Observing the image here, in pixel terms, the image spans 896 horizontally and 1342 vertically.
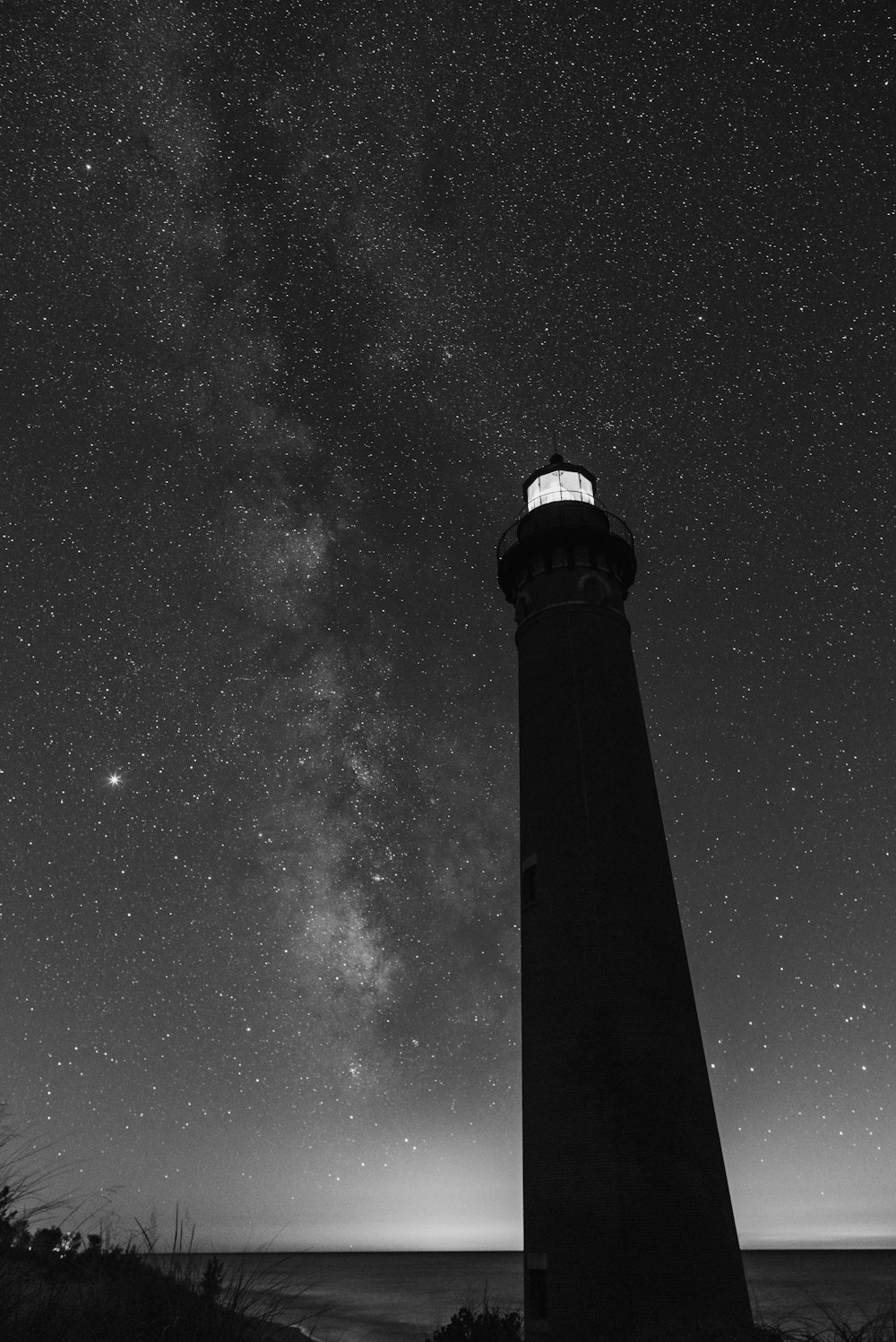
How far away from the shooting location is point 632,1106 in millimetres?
15031

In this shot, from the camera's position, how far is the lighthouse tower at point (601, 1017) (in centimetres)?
1405

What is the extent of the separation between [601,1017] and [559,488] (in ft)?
45.5

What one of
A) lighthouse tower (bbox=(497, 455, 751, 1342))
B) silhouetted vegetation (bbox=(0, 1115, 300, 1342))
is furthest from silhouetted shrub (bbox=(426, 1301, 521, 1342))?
silhouetted vegetation (bbox=(0, 1115, 300, 1342))

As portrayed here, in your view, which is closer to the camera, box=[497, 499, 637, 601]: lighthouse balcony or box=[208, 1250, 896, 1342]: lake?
box=[497, 499, 637, 601]: lighthouse balcony

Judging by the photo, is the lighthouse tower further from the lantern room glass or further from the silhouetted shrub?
the lantern room glass

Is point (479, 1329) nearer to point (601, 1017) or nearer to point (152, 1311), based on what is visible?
point (601, 1017)

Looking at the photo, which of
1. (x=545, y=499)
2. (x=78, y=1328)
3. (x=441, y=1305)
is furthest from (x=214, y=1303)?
(x=441, y=1305)

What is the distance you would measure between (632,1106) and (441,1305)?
7876 centimetres

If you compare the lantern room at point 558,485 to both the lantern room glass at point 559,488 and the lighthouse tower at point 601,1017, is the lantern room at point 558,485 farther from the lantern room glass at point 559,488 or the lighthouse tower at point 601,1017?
the lighthouse tower at point 601,1017

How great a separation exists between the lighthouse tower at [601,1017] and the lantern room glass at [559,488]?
2.35 metres

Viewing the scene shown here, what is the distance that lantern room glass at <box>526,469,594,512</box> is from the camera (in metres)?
23.8

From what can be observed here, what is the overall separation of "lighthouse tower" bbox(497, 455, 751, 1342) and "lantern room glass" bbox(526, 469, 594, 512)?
2348mm

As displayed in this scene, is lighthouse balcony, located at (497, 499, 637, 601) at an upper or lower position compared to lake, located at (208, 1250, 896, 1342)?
upper

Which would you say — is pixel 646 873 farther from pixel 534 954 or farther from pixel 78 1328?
pixel 78 1328
